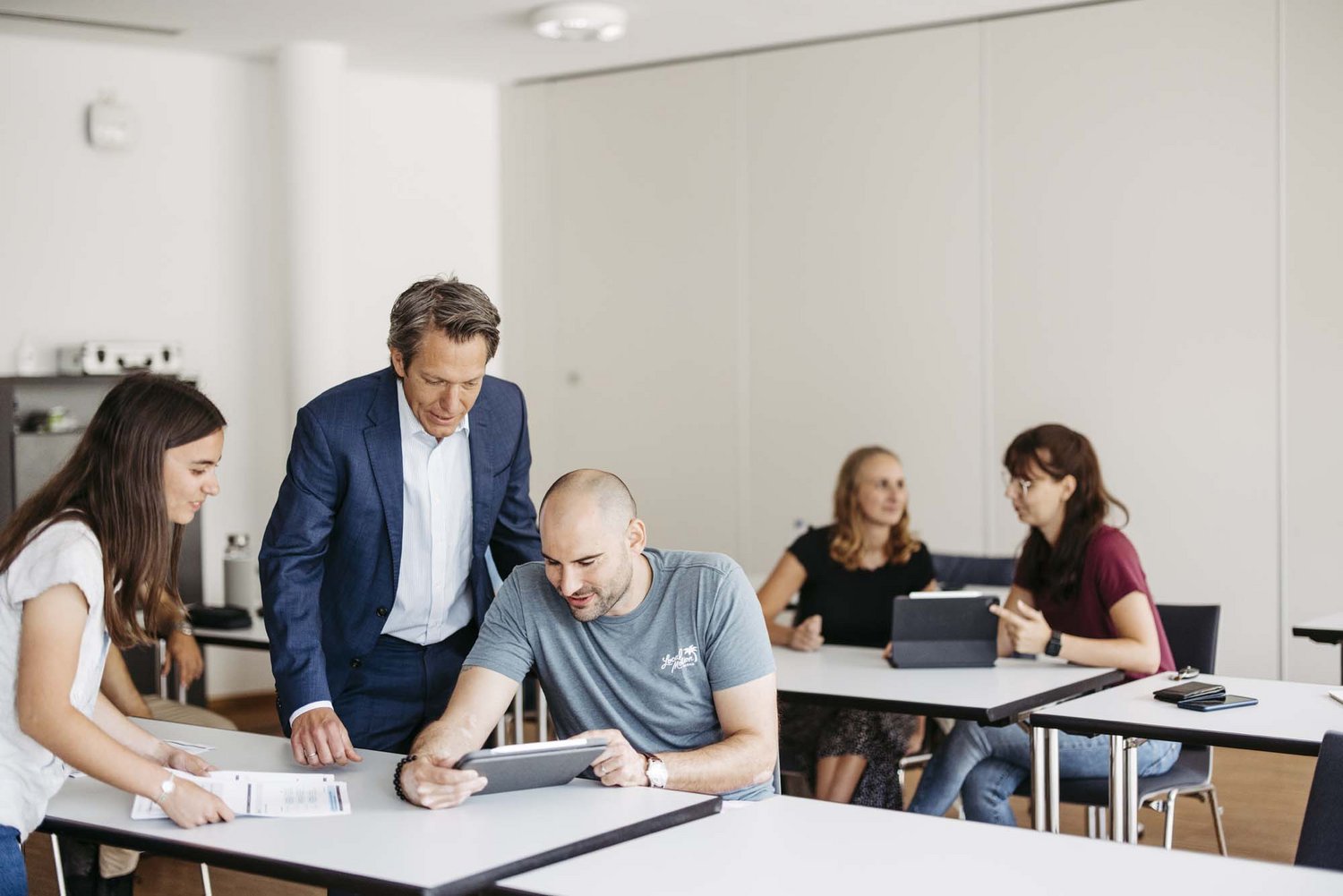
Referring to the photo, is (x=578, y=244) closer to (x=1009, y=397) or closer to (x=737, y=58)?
(x=737, y=58)

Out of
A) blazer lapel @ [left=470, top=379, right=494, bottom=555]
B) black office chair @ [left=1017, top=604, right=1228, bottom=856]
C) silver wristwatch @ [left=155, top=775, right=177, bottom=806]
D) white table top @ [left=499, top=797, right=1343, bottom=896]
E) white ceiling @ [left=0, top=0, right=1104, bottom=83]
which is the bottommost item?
black office chair @ [left=1017, top=604, right=1228, bottom=856]

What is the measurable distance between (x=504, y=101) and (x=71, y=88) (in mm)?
2155

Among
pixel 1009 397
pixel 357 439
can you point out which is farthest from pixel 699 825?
pixel 1009 397

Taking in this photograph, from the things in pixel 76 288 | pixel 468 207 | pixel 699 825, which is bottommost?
pixel 699 825

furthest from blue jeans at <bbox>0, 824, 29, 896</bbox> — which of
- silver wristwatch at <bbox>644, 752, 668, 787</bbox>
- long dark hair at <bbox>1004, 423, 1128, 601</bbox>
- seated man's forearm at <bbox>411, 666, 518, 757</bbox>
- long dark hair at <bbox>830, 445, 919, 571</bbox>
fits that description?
long dark hair at <bbox>830, 445, 919, 571</bbox>

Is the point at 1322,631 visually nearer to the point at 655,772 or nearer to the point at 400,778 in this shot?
the point at 655,772

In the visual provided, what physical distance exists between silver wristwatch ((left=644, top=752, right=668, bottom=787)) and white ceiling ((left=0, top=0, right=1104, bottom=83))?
14.1 ft

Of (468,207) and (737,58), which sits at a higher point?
(737,58)

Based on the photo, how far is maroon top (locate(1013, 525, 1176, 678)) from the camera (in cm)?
371

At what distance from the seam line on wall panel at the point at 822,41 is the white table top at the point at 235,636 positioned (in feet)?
12.0

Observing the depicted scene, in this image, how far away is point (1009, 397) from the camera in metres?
6.28

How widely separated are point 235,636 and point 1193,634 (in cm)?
292

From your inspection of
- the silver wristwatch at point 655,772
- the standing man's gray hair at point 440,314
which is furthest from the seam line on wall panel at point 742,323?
the silver wristwatch at point 655,772

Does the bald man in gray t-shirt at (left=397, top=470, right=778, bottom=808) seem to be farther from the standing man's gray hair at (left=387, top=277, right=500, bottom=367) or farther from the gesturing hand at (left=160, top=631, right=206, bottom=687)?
the gesturing hand at (left=160, top=631, right=206, bottom=687)
